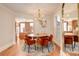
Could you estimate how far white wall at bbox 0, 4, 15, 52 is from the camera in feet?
10.8

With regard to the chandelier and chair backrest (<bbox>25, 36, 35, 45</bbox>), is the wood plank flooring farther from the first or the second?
the chandelier

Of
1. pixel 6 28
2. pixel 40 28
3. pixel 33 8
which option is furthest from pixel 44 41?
pixel 6 28

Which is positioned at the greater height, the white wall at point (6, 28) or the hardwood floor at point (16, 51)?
the white wall at point (6, 28)

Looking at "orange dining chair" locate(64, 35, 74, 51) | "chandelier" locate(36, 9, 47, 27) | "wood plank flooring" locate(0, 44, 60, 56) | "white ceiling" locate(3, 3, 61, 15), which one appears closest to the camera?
"wood plank flooring" locate(0, 44, 60, 56)

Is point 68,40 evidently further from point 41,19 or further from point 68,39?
point 41,19

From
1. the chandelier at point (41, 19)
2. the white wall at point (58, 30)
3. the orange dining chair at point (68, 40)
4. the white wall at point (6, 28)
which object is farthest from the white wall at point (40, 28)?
the white wall at point (6, 28)

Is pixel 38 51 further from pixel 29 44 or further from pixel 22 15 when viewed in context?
pixel 22 15

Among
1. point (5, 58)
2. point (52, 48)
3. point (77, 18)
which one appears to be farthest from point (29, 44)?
point (77, 18)

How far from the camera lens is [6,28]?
3.43m

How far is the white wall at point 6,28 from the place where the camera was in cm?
330

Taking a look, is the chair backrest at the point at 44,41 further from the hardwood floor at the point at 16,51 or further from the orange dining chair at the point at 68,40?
the orange dining chair at the point at 68,40

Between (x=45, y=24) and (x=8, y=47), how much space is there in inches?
44.9

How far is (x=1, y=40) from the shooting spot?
3.29 m

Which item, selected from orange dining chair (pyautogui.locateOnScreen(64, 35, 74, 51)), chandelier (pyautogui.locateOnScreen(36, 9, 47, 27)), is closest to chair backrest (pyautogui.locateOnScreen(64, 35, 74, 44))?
orange dining chair (pyautogui.locateOnScreen(64, 35, 74, 51))
